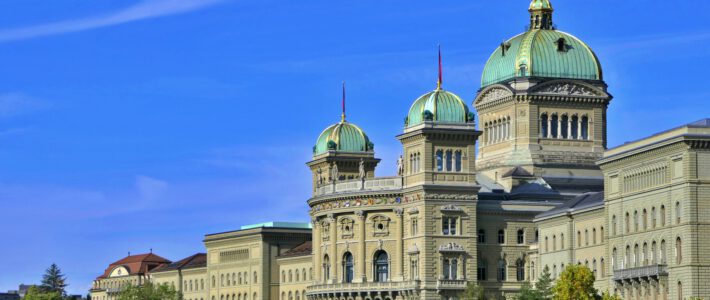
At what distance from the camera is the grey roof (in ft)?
601

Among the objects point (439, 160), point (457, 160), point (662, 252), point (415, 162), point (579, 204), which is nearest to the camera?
point (662, 252)

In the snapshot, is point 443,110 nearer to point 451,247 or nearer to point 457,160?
point 457,160

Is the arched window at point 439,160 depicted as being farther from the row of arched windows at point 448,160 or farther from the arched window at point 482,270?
the arched window at point 482,270

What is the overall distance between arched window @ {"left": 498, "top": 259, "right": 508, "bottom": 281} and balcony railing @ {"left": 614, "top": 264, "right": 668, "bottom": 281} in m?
29.7

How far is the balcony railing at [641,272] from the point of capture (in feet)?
523

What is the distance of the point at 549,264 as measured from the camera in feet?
634

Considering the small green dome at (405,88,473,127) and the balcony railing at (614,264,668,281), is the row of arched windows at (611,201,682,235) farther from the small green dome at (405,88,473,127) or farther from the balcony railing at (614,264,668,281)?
the small green dome at (405,88,473,127)

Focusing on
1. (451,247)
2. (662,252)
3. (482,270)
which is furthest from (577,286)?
(482,270)

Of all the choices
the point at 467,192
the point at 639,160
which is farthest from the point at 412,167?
the point at 639,160

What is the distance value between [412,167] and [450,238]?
28.1 feet

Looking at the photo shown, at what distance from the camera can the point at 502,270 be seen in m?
199

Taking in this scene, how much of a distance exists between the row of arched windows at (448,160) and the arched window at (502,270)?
10533 millimetres

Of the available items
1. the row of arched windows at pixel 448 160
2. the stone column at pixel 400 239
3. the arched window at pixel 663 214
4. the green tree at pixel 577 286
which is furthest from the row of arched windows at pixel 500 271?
the arched window at pixel 663 214

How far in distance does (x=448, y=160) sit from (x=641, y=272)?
124 feet
